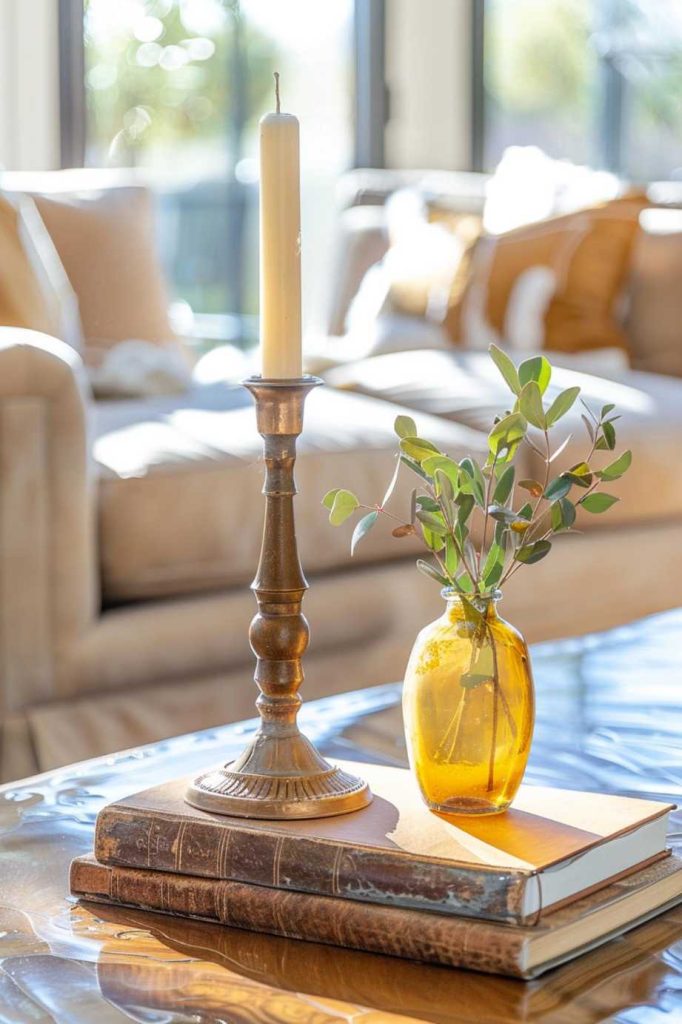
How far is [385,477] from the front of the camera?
2.28 meters

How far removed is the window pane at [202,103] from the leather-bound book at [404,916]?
3230 mm

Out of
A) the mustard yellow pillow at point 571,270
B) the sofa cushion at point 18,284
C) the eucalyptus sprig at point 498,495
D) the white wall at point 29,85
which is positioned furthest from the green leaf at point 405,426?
the white wall at point 29,85

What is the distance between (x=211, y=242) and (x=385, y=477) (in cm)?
204

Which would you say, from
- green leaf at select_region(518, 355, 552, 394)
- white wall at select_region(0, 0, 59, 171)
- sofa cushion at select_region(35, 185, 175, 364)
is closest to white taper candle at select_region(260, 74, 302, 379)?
green leaf at select_region(518, 355, 552, 394)

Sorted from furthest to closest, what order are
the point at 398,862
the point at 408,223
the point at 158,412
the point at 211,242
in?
the point at 211,242 < the point at 408,223 < the point at 158,412 < the point at 398,862

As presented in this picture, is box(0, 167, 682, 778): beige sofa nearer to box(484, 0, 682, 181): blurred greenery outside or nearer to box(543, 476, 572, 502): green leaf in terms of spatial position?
box(543, 476, 572, 502): green leaf

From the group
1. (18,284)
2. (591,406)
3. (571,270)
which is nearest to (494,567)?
(18,284)

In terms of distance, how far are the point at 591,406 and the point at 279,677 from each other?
1.81m

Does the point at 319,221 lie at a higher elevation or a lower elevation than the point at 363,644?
higher

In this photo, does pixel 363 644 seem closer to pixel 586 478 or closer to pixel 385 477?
pixel 385 477

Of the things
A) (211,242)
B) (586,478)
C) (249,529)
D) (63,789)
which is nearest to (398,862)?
(586,478)

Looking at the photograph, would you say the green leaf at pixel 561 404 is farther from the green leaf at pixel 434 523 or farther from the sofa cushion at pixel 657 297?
the sofa cushion at pixel 657 297

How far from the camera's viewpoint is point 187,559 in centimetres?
205

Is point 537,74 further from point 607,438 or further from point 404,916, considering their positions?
point 404,916
